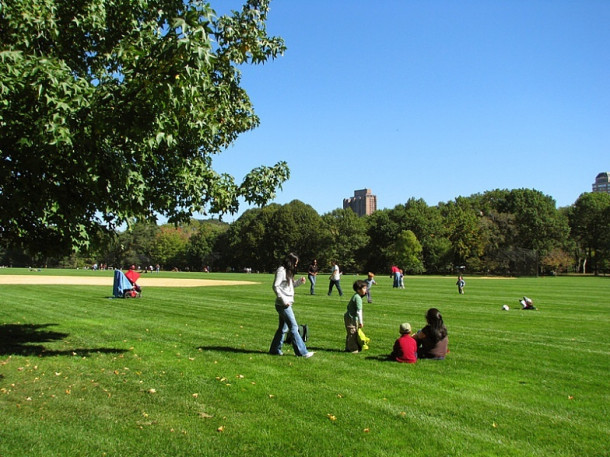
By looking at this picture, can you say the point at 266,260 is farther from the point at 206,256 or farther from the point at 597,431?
the point at 597,431

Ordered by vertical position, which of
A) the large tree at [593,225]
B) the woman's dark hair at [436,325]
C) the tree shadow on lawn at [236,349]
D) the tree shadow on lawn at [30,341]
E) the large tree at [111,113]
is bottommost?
the tree shadow on lawn at [30,341]

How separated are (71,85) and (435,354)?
731 cm

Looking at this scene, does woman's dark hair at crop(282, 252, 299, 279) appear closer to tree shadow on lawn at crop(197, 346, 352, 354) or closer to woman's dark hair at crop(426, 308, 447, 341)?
tree shadow on lawn at crop(197, 346, 352, 354)

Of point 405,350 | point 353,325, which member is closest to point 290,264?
point 353,325

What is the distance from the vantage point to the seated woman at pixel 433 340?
9.17 metres

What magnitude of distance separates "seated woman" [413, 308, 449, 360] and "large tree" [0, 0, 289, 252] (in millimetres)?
3954

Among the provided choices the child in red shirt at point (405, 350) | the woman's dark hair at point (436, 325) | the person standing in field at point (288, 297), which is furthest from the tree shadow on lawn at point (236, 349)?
the woman's dark hair at point (436, 325)

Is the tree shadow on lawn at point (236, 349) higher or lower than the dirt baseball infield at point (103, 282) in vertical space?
higher

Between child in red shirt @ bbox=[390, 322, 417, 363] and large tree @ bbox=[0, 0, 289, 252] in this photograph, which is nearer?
large tree @ bbox=[0, 0, 289, 252]

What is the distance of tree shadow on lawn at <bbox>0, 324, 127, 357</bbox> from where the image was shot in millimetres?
9672

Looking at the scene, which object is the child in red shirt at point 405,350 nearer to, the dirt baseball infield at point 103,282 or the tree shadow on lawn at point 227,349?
the tree shadow on lawn at point 227,349

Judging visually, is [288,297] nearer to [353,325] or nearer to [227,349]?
[353,325]

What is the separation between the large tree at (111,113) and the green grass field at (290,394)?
2.51m

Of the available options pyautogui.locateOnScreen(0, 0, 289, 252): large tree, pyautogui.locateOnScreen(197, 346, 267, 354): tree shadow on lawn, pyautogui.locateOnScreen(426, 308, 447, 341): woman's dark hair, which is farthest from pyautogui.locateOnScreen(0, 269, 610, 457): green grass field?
pyautogui.locateOnScreen(0, 0, 289, 252): large tree
